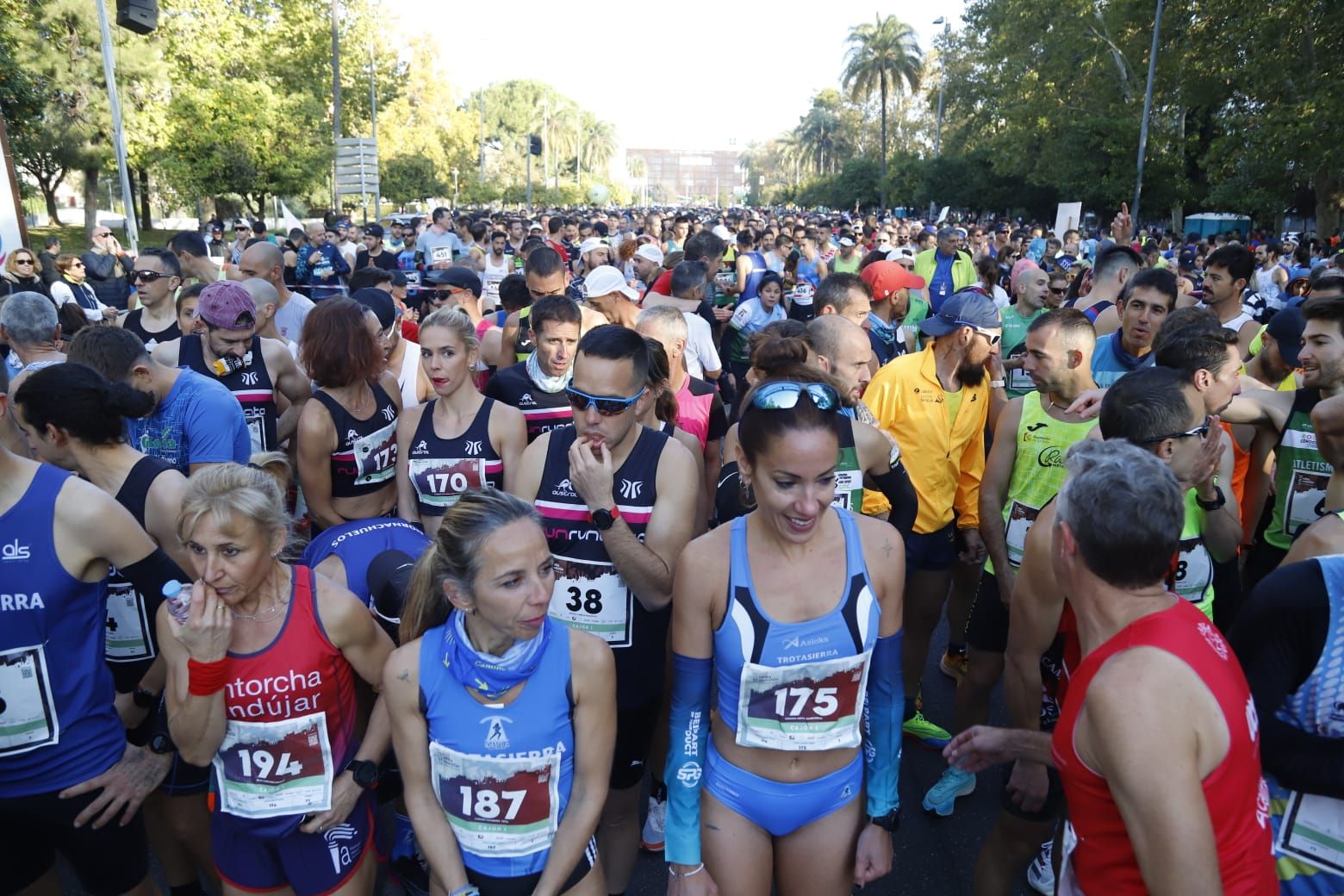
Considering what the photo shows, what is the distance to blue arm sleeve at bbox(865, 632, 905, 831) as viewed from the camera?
8.48ft

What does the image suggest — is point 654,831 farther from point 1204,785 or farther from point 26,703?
point 1204,785

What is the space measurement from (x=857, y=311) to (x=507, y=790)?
398 cm

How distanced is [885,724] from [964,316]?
8.17 ft

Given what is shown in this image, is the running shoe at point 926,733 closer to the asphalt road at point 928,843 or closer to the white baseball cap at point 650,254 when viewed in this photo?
the asphalt road at point 928,843

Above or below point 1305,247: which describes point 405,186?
above

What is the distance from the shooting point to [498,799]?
244 centimetres

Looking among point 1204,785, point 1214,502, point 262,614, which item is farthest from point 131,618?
point 1214,502

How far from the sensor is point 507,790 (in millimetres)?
2432

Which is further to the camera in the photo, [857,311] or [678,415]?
[857,311]

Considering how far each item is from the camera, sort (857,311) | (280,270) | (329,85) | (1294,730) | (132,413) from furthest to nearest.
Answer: (329,85), (280,270), (857,311), (132,413), (1294,730)

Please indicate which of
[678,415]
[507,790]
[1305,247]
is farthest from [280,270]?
[1305,247]

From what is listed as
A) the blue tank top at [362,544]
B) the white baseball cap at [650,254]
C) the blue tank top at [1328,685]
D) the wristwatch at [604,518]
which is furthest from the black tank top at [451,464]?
the white baseball cap at [650,254]

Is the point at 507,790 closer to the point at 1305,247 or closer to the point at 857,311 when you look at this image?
the point at 857,311

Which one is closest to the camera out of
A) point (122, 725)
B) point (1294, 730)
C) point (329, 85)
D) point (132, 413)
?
point (1294, 730)
